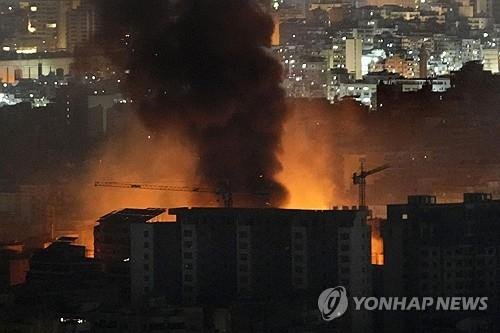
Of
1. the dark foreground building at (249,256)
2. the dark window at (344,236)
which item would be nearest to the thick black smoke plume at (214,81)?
the dark foreground building at (249,256)

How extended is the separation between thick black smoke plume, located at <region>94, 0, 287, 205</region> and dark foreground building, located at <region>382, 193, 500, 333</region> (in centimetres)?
241

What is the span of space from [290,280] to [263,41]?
14.8 feet

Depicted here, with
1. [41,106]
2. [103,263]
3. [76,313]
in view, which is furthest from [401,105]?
[76,313]

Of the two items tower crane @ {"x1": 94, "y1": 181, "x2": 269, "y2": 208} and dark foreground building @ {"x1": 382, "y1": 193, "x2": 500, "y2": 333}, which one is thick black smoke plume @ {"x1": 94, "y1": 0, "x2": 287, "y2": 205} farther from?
dark foreground building @ {"x1": 382, "y1": 193, "x2": 500, "y2": 333}

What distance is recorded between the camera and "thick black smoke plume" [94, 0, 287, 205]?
54.2ft

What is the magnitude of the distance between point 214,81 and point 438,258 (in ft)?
12.9

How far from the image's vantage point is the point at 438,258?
13406 mm

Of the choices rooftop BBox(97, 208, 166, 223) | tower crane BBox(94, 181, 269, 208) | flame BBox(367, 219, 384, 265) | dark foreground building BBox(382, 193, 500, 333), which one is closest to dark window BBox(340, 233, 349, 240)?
dark foreground building BBox(382, 193, 500, 333)

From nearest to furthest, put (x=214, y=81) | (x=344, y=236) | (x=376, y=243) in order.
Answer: (x=344, y=236) → (x=376, y=243) → (x=214, y=81)

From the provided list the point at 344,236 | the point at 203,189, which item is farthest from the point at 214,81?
the point at 344,236

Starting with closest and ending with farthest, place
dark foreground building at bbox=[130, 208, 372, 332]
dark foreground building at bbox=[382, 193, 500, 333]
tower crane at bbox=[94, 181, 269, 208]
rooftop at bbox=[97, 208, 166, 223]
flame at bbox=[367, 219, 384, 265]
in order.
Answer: dark foreground building at bbox=[382, 193, 500, 333] < dark foreground building at bbox=[130, 208, 372, 332] < flame at bbox=[367, 219, 384, 265] < rooftop at bbox=[97, 208, 166, 223] < tower crane at bbox=[94, 181, 269, 208]

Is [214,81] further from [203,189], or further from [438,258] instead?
[438,258]

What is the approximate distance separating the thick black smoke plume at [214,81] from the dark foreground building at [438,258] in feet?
7.89

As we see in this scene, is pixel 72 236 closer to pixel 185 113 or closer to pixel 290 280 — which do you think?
pixel 185 113
